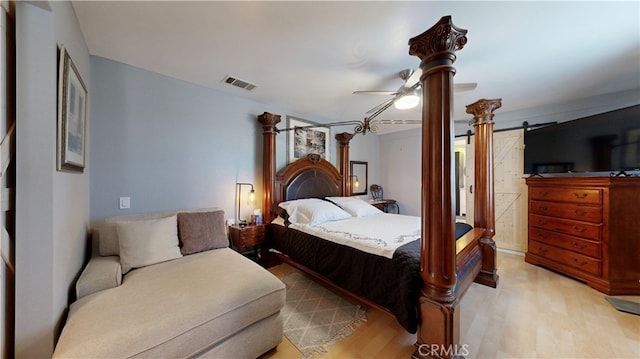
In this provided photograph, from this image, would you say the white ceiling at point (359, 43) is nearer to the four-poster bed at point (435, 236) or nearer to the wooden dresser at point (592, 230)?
the four-poster bed at point (435, 236)

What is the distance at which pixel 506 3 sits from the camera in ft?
4.75

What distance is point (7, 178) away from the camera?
1.06 m

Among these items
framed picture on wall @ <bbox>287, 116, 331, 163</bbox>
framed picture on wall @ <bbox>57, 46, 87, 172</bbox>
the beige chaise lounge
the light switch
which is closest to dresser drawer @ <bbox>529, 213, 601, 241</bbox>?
framed picture on wall @ <bbox>287, 116, 331, 163</bbox>

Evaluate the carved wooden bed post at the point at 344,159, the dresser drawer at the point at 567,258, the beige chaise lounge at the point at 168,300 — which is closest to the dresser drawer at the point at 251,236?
the beige chaise lounge at the point at 168,300

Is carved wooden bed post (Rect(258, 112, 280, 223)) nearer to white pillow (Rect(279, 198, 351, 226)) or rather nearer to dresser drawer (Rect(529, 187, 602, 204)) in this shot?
white pillow (Rect(279, 198, 351, 226))

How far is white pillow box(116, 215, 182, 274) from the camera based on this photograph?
1762mm

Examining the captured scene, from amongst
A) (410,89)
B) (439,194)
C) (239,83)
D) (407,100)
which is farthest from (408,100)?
(239,83)

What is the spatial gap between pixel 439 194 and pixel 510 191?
11.4 ft

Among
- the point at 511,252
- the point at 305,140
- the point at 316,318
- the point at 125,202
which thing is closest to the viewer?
the point at 316,318

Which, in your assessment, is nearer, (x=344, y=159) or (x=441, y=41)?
(x=441, y=41)

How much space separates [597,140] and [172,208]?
5163 millimetres

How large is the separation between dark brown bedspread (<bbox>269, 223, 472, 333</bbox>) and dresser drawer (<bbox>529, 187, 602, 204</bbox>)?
148 cm

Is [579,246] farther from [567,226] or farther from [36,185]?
Answer: [36,185]

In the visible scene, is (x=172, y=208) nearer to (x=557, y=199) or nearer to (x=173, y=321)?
(x=173, y=321)
